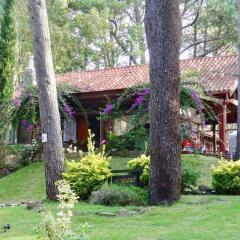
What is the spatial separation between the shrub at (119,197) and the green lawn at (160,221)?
39 cm

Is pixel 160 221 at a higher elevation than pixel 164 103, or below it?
below

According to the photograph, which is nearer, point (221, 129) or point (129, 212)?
point (129, 212)

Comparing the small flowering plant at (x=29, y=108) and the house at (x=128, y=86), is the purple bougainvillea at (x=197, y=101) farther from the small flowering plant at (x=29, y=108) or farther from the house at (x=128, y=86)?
the small flowering plant at (x=29, y=108)

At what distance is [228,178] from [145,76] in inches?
428

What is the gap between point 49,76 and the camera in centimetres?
1062

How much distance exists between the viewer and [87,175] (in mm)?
10375

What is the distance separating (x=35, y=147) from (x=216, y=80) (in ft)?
26.0

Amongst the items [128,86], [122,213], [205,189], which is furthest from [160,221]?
[128,86]

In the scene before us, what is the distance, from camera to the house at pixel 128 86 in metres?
18.6

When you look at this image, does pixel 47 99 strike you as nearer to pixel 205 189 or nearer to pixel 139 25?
pixel 205 189

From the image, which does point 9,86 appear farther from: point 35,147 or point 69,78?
point 69,78

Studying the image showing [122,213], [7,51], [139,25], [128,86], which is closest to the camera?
[122,213]

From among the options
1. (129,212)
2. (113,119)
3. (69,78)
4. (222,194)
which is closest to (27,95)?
(113,119)

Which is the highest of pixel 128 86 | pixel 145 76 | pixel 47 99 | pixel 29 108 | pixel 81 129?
pixel 145 76
